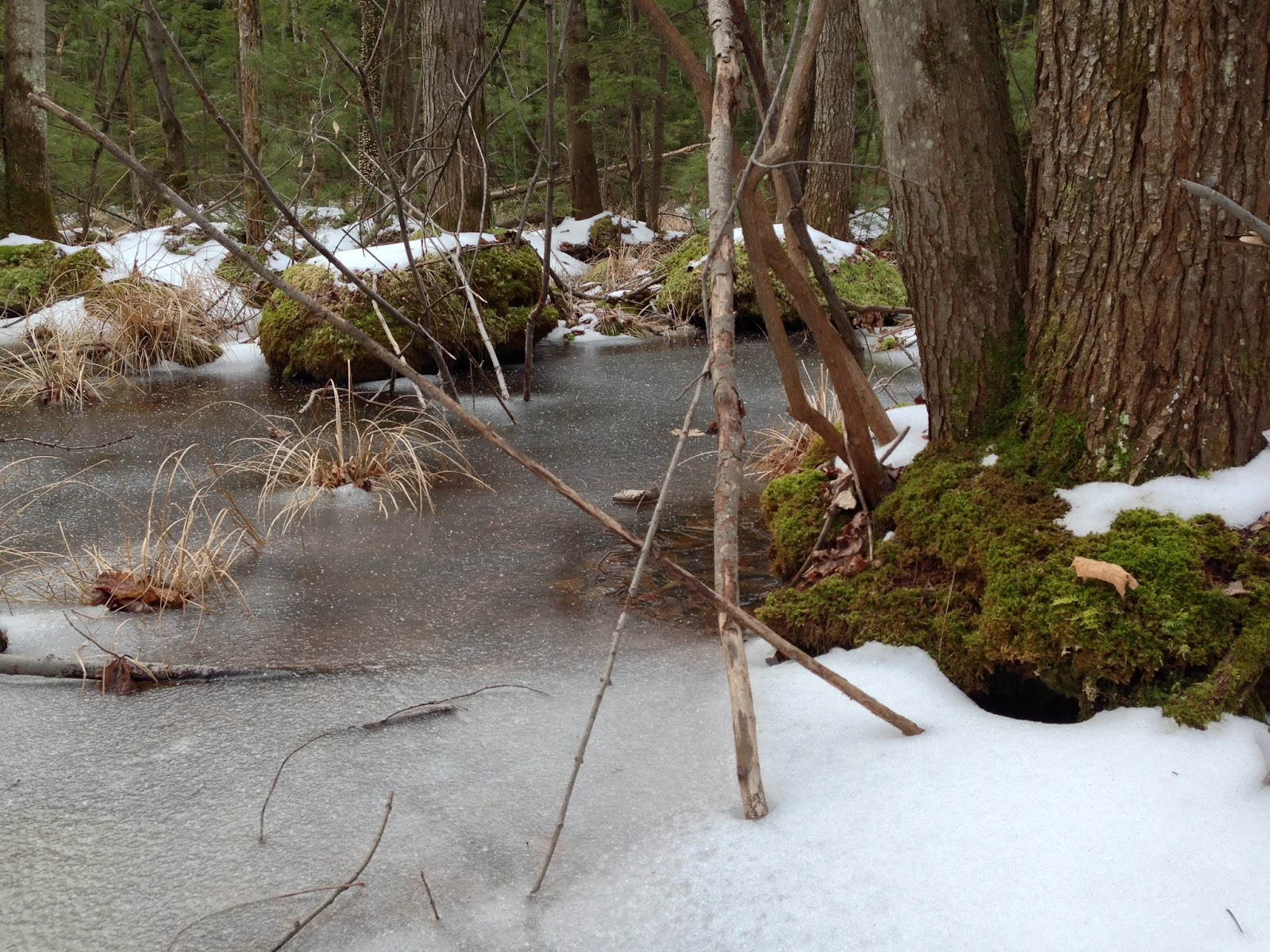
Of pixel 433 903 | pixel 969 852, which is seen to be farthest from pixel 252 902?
pixel 969 852

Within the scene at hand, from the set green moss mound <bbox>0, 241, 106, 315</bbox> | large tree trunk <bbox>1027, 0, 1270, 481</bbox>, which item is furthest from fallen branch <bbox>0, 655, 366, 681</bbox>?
green moss mound <bbox>0, 241, 106, 315</bbox>

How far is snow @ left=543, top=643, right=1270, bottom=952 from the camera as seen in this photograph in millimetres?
1291

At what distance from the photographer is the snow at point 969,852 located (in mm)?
1291

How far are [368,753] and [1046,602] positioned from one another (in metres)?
1.41

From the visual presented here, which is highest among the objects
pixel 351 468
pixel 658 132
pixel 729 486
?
pixel 658 132

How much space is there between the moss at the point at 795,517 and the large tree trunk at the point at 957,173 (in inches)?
23.5

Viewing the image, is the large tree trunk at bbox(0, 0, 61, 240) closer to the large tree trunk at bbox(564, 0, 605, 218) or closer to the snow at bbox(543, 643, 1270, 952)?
the large tree trunk at bbox(564, 0, 605, 218)

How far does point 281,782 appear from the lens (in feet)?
5.90

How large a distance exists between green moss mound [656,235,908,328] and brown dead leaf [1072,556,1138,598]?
5682mm

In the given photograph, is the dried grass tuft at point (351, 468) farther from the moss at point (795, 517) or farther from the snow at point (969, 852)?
the snow at point (969, 852)

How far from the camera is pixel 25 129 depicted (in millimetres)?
8867

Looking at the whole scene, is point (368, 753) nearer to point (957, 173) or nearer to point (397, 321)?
point (957, 173)

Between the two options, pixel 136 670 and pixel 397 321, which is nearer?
pixel 136 670

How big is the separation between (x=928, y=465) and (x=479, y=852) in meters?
1.49
